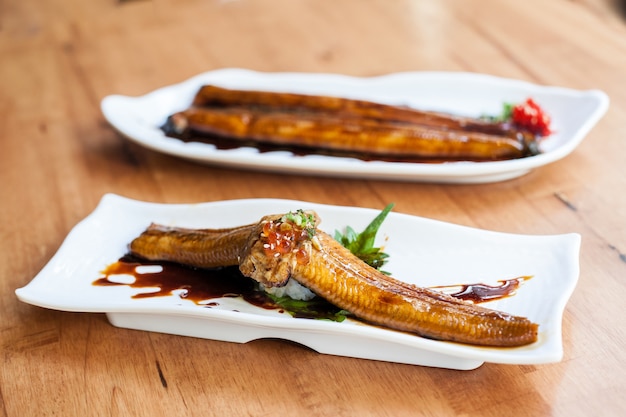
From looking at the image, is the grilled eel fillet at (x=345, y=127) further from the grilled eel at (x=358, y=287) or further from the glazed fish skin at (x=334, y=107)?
the grilled eel at (x=358, y=287)

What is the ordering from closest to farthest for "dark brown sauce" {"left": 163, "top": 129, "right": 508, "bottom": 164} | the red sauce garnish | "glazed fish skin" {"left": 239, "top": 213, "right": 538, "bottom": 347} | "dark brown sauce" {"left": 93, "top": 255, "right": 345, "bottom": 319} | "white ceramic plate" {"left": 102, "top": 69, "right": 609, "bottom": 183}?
"glazed fish skin" {"left": 239, "top": 213, "right": 538, "bottom": 347}, the red sauce garnish, "dark brown sauce" {"left": 93, "top": 255, "right": 345, "bottom": 319}, "white ceramic plate" {"left": 102, "top": 69, "right": 609, "bottom": 183}, "dark brown sauce" {"left": 163, "top": 129, "right": 508, "bottom": 164}

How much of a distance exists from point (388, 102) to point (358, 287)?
57.1 inches

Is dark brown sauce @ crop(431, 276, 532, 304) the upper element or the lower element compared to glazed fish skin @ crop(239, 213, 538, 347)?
lower

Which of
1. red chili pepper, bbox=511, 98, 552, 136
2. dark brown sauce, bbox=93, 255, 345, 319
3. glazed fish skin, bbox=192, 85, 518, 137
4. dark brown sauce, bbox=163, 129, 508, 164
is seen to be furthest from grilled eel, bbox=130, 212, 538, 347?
red chili pepper, bbox=511, 98, 552, 136

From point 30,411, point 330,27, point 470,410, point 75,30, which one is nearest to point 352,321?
point 470,410

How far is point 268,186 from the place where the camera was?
2752mm

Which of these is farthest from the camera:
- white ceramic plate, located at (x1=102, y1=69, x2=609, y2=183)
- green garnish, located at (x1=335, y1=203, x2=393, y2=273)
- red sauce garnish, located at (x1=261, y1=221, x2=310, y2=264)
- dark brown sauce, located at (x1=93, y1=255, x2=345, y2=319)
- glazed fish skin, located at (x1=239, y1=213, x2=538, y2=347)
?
white ceramic plate, located at (x1=102, y1=69, x2=609, y2=183)

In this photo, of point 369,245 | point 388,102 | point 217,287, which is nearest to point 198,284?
point 217,287

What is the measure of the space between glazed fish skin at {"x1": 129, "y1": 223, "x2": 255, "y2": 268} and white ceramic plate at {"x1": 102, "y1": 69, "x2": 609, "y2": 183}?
0.55 metres

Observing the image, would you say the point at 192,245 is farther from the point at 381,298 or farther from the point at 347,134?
the point at 347,134

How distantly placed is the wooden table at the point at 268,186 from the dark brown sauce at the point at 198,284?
0.12 m

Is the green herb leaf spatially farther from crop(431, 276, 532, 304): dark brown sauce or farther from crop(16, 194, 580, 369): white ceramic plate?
crop(431, 276, 532, 304): dark brown sauce

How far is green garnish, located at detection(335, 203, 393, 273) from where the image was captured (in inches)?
83.7

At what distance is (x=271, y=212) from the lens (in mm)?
2346
